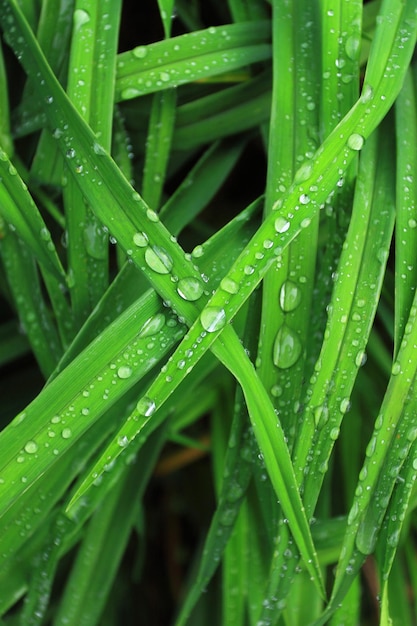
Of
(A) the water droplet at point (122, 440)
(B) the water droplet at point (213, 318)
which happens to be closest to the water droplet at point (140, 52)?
(B) the water droplet at point (213, 318)

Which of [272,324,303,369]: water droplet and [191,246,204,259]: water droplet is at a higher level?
[191,246,204,259]: water droplet

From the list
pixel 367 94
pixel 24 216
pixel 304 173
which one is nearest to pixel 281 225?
pixel 304 173

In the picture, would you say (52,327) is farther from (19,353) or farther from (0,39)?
(0,39)

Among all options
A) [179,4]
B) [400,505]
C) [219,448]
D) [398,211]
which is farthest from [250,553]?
[179,4]

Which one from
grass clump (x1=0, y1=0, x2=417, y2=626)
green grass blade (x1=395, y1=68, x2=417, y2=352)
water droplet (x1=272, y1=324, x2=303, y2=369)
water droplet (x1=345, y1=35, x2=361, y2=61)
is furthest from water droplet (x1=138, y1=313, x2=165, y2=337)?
water droplet (x1=345, y1=35, x2=361, y2=61)

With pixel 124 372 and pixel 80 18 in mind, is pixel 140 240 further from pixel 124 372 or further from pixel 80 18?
pixel 80 18

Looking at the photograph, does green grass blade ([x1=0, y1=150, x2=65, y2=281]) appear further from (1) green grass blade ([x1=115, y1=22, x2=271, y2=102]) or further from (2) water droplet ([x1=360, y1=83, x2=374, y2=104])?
(2) water droplet ([x1=360, y1=83, x2=374, y2=104])

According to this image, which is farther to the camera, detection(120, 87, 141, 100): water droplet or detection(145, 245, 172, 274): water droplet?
detection(120, 87, 141, 100): water droplet

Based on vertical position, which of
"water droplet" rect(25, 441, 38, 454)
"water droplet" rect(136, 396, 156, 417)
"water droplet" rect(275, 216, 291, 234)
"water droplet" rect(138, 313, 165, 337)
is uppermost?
"water droplet" rect(275, 216, 291, 234)
